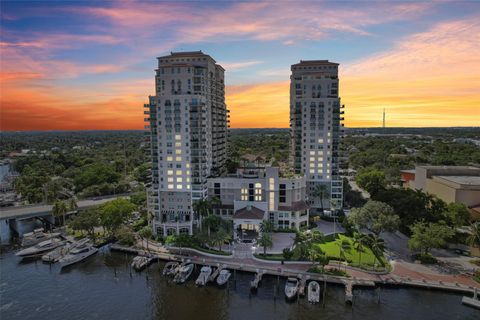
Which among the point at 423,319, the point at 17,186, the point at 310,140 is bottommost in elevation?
the point at 423,319

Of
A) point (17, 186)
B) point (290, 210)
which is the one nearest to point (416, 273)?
point (290, 210)

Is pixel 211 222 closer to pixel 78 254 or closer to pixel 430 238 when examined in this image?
pixel 78 254

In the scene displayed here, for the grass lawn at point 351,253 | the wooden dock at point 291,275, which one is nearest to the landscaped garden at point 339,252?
the grass lawn at point 351,253

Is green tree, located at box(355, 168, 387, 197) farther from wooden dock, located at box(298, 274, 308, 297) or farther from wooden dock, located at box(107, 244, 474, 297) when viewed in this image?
wooden dock, located at box(298, 274, 308, 297)

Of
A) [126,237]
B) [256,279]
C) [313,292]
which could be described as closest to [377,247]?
[313,292]

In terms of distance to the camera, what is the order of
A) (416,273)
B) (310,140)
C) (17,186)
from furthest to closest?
(17,186) < (310,140) < (416,273)

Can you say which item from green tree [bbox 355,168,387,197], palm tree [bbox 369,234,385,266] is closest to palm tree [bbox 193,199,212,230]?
palm tree [bbox 369,234,385,266]

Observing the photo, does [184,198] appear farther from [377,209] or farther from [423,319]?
[423,319]

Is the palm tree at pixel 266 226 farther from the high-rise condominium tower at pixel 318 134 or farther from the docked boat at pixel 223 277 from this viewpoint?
the high-rise condominium tower at pixel 318 134
